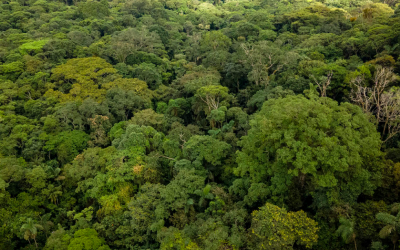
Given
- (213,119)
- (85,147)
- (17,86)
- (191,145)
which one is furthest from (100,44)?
(191,145)

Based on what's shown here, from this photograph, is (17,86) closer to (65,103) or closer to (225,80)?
(65,103)

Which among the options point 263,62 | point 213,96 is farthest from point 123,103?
point 263,62

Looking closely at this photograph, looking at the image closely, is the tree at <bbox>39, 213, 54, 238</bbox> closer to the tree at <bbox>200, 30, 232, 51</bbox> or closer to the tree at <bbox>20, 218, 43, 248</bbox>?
the tree at <bbox>20, 218, 43, 248</bbox>

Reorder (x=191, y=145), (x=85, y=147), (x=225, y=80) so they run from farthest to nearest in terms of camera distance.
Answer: (x=225, y=80) → (x=85, y=147) → (x=191, y=145)

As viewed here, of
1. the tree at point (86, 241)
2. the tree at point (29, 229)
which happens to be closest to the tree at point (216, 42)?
the tree at point (86, 241)

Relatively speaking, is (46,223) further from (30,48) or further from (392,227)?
(30,48)

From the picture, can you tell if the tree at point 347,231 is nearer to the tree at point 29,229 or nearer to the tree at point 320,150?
the tree at point 320,150
